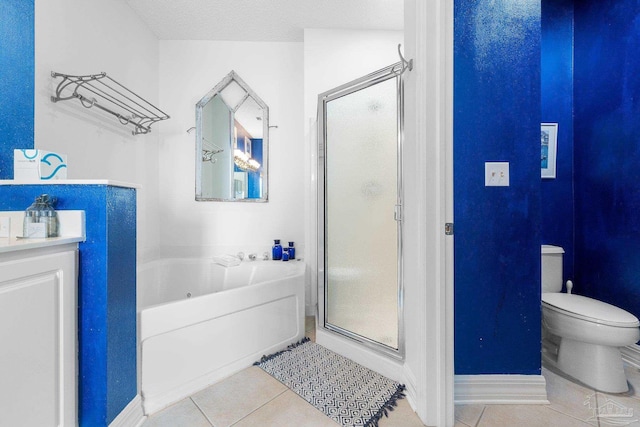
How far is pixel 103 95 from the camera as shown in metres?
2.02

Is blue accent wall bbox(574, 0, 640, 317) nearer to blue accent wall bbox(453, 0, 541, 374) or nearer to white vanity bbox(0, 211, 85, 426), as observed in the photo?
blue accent wall bbox(453, 0, 541, 374)

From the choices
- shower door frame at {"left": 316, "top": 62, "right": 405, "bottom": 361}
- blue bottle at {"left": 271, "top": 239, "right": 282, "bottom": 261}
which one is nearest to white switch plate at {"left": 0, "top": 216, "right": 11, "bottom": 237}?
shower door frame at {"left": 316, "top": 62, "right": 405, "bottom": 361}

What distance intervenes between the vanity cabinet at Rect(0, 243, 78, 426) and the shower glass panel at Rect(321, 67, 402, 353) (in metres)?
Answer: 1.41

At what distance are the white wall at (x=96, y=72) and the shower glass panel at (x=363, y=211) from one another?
1.26 metres

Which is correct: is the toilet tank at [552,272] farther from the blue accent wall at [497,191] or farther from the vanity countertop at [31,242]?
the vanity countertop at [31,242]

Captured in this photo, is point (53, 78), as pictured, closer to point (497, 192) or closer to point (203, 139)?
point (203, 139)

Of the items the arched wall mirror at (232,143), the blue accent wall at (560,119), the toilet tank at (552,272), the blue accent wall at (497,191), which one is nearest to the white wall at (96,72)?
the arched wall mirror at (232,143)

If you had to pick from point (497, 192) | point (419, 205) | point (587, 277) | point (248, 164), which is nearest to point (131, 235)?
point (419, 205)

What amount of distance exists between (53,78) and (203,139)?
3.85ft

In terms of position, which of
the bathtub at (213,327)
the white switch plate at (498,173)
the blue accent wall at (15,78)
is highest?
the blue accent wall at (15,78)

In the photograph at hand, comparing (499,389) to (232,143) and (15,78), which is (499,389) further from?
(15,78)

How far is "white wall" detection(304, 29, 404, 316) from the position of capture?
8.26 ft

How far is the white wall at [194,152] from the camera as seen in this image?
8.74ft

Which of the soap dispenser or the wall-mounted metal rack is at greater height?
the wall-mounted metal rack
